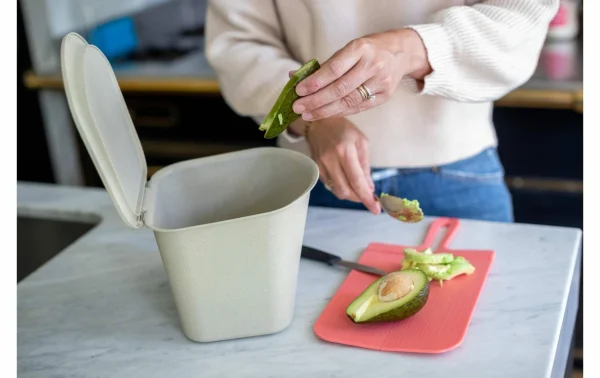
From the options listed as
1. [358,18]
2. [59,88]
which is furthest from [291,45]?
[59,88]

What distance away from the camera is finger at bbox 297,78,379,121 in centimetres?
90

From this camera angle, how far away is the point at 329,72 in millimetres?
870

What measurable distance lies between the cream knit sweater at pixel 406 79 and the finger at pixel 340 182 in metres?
0.15

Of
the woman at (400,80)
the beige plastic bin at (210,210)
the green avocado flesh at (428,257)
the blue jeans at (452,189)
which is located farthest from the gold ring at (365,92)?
the blue jeans at (452,189)

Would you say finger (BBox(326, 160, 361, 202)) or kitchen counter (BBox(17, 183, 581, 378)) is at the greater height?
finger (BBox(326, 160, 361, 202))

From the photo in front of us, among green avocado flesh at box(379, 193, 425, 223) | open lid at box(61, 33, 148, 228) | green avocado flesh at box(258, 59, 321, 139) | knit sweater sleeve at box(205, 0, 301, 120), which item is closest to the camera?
open lid at box(61, 33, 148, 228)

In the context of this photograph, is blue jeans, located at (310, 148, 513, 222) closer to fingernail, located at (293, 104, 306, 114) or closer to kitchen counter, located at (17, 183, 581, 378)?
kitchen counter, located at (17, 183, 581, 378)

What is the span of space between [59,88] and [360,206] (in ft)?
4.31

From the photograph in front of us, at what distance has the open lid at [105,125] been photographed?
0.78 metres

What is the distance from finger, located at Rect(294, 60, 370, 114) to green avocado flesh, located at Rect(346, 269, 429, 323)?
22 cm

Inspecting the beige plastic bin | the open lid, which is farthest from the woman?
the open lid

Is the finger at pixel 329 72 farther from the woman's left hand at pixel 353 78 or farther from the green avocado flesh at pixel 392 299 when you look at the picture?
the green avocado flesh at pixel 392 299

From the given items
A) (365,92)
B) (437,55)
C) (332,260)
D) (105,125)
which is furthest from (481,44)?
(105,125)
